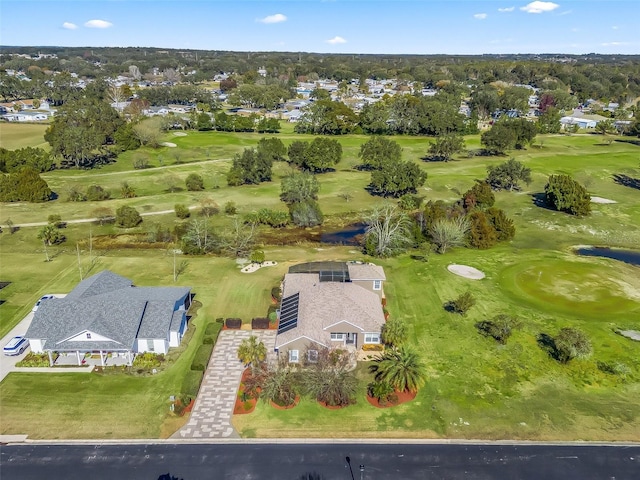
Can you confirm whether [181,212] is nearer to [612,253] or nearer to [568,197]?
[568,197]

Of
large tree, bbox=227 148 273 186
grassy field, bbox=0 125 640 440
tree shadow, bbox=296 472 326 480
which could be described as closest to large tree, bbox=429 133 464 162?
grassy field, bbox=0 125 640 440

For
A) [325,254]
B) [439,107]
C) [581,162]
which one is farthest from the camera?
[439,107]

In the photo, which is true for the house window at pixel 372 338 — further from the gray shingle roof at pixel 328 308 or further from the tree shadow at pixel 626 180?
the tree shadow at pixel 626 180

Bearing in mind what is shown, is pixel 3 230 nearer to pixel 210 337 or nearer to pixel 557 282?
pixel 210 337

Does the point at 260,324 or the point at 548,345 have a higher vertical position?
the point at 260,324

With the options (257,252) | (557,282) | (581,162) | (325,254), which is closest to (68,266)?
(257,252)

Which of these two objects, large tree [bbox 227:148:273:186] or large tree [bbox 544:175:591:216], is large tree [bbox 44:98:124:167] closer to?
large tree [bbox 227:148:273:186]

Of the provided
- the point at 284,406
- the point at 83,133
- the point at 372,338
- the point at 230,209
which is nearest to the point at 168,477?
the point at 284,406
